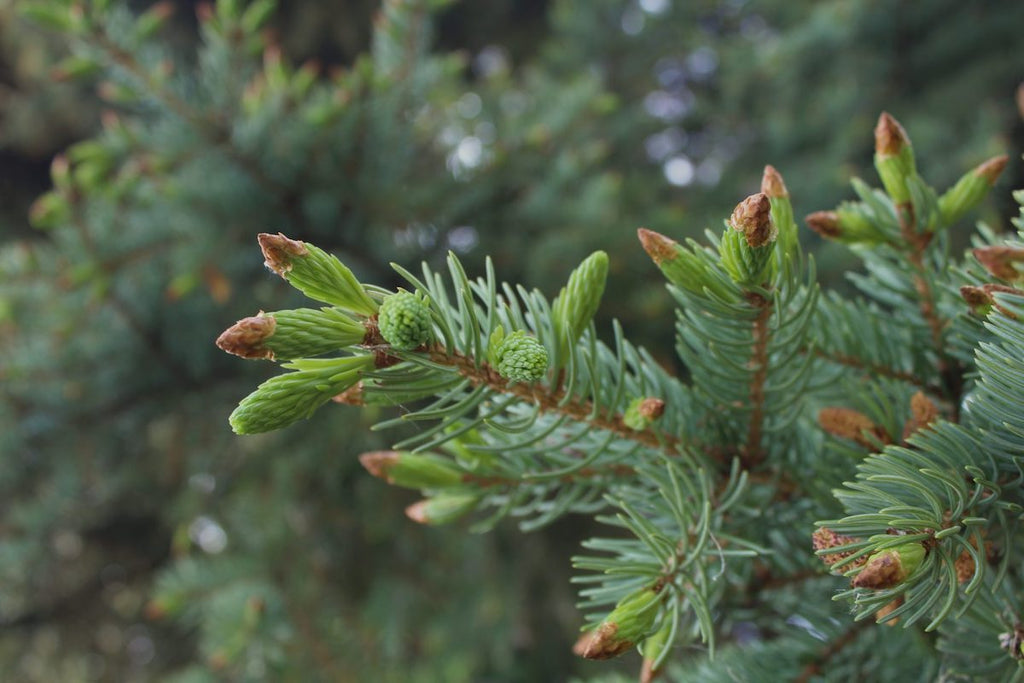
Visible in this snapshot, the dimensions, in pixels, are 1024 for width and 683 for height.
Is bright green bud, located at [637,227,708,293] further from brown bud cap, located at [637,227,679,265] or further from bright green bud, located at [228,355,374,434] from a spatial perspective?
bright green bud, located at [228,355,374,434]

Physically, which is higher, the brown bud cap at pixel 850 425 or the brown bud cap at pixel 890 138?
the brown bud cap at pixel 890 138

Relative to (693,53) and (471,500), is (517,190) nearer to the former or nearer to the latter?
(471,500)

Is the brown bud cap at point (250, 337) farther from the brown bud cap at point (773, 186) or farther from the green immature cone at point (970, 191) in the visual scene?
the green immature cone at point (970, 191)

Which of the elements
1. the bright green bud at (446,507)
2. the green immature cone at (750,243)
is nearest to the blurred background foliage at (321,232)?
the bright green bud at (446,507)

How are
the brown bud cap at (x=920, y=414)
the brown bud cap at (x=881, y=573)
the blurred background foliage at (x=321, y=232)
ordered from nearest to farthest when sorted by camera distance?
the brown bud cap at (x=881, y=573) < the brown bud cap at (x=920, y=414) < the blurred background foliage at (x=321, y=232)

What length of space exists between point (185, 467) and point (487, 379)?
56.5 inches

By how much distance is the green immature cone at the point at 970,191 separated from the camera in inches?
16.7

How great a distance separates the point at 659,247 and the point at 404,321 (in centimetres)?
13

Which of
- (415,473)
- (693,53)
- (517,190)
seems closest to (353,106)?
(517,190)

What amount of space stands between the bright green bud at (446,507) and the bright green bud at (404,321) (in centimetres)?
17

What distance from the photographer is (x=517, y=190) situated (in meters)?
1.26

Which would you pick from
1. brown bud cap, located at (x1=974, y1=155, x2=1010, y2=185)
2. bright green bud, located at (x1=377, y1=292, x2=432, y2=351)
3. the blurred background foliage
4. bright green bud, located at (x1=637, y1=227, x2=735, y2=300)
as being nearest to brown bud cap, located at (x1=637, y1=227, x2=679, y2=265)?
bright green bud, located at (x1=637, y1=227, x2=735, y2=300)

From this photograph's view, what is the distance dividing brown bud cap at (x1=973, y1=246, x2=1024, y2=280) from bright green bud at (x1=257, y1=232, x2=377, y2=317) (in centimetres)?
27

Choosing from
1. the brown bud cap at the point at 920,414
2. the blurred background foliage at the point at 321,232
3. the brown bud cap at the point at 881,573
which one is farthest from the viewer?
the blurred background foliage at the point at 321,232
